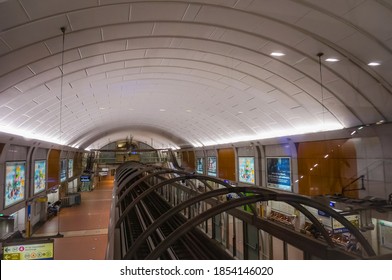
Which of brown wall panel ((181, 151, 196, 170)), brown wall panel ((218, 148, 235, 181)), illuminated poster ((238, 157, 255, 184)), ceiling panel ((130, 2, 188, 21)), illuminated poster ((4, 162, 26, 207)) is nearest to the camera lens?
ceiling panel ((130, 2, 188, 21))

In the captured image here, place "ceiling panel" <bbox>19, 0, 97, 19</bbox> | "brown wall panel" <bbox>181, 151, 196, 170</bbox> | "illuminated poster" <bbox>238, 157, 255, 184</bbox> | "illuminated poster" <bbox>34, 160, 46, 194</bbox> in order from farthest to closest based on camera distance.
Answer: "brown wall panel" <bbox>181, 151, 196, 170</bbox>, "illuminated poster" <bbox>238, 157, 255, 184</bbox>, "illuminated poster" <bbox>34, 160, 46, 194</bbox>, "ceiling panel" <bbox>19, 0, 97, 19</bbox>

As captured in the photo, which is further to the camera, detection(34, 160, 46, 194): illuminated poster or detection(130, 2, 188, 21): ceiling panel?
detection(34, 160, 46, 194): illuminated poster

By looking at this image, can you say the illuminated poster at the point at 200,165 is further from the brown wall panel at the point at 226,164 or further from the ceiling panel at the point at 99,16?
the ceiling panel at the point at 99,16

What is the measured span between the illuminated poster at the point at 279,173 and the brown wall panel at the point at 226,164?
456cm

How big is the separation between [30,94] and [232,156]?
41.9 ft

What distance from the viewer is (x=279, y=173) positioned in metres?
13.5

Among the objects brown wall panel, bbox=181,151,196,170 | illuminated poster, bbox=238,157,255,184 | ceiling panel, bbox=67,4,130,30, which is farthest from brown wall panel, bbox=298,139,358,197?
brown wall panel, bbox=181,151,196,170

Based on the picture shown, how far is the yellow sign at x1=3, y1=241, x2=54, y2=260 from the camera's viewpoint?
771 centimetres

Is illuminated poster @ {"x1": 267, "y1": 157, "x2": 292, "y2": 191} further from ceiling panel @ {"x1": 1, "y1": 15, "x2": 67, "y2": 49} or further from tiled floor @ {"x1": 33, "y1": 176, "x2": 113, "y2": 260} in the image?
ceiling panel @ {"x1": 1, "y1": 15, "x2": 67, "y2": 49}

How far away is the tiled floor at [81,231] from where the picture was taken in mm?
11336

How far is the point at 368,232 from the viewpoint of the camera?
7828 mm

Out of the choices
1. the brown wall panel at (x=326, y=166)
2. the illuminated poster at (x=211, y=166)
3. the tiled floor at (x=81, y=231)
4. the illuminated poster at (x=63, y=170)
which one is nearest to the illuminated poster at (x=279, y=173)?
the brown wall panel at (x=326, y=166)

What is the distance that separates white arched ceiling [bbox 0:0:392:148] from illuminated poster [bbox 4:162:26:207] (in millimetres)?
1540

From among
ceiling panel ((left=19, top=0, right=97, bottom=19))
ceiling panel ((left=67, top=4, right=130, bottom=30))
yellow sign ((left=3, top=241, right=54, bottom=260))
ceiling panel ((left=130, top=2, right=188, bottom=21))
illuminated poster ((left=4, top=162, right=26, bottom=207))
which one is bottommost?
yellow sign ((left=3, top=241, right=54, bottom=260))
